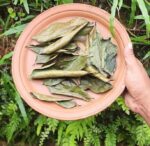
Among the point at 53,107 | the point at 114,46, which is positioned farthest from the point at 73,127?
the point at 114,46

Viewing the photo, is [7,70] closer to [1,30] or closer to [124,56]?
[1,30]

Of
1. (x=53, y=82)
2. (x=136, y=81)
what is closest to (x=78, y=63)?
(x=53, y=82)

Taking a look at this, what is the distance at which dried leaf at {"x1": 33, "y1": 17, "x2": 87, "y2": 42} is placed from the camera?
81.0 inches

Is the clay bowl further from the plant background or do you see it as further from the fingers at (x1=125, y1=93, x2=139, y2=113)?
the plant background

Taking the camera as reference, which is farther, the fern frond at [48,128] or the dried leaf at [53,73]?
the fern frond at [48,128]

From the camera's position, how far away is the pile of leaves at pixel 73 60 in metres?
2.01

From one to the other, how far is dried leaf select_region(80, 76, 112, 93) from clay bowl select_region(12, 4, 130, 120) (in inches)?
1.0

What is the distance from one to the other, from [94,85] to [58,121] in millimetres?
473

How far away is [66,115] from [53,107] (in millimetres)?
73

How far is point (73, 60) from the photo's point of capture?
2.05 m

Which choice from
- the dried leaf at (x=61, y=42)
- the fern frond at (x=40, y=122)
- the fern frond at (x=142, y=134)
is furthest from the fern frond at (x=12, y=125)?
the fern frond at (x=142, y=134)

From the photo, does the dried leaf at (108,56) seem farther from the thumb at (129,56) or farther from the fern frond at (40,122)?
the fern frond at (40,122)

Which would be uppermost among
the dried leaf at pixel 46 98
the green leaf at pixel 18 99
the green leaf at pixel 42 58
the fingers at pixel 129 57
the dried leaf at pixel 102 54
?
the fingers at pixel 129 57

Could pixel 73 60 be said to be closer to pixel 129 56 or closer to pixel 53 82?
pixel 53 82
